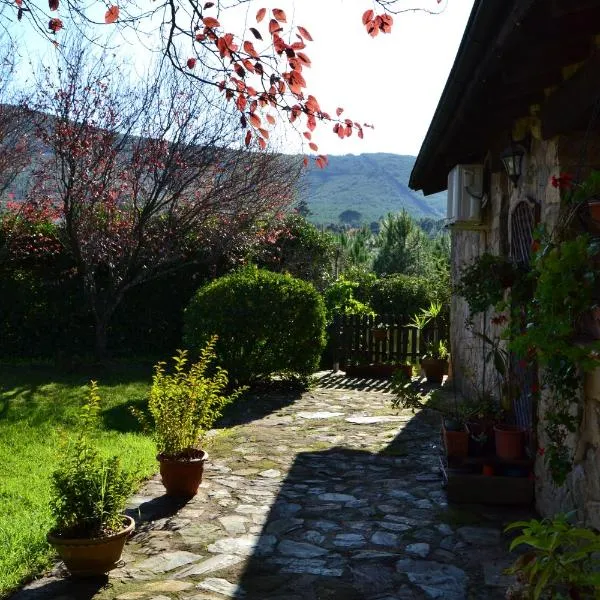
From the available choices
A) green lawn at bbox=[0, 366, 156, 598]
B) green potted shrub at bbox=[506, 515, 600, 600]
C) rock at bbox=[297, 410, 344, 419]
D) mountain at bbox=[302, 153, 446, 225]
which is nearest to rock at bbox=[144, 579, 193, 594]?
green lawn at bbox=[0, 366, 156, 598]

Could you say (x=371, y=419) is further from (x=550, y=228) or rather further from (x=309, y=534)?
(x=550, y=228)

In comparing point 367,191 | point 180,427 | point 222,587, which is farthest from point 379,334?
point 367,191

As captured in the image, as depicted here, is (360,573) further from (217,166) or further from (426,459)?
(217,166)

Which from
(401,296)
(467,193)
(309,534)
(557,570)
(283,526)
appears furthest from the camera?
(401,296)

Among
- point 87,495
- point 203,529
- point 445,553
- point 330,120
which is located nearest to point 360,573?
point 445,553

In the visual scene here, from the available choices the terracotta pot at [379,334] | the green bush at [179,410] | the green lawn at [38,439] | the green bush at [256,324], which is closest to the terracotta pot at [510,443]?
the green bush at [179,410]

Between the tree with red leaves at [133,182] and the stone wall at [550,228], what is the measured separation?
5.26 metres

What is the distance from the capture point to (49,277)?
39.6 ft

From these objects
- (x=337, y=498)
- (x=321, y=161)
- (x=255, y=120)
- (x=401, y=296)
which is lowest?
(x=337, y=498)

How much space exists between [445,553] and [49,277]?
9592 millimetres

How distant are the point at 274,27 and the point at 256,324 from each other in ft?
22.1

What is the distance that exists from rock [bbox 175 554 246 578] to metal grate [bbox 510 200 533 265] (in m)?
2.80

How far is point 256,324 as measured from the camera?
32.1 ft

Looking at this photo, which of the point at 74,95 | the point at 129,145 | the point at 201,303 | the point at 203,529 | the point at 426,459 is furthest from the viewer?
the point at 129,145
